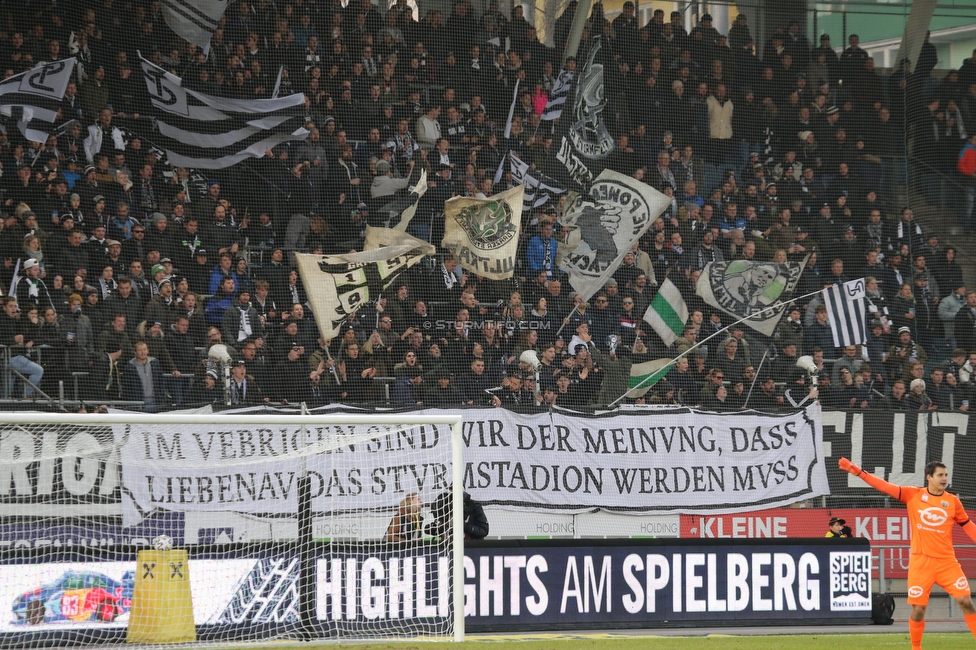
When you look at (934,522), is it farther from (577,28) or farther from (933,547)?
(577,28)

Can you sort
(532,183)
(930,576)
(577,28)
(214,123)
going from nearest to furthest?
(930,576), (214,123), (532,183), (577,28)

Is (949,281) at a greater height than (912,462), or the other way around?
(949,281)

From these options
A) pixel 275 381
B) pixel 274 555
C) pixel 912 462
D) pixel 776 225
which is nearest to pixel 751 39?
pixel 776 225

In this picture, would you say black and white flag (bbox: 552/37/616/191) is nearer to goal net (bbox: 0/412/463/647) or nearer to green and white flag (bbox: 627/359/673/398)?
green and white flag (bbox: 627/359/673/398)

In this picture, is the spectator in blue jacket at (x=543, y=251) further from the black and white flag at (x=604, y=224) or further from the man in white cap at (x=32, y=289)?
the man in white cap at (x=32, y=289)

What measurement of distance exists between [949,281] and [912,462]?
3.70 metres

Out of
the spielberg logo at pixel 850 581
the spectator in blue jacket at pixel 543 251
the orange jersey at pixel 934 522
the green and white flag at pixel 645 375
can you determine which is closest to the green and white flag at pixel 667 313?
the green and white flag at pixel 645 375

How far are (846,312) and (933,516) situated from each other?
7628 millimetres

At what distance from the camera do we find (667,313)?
17.3m

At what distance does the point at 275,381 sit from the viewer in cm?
1490

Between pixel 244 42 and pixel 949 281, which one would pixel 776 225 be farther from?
pixel 244 42

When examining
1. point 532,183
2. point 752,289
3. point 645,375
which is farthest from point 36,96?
point 752,289

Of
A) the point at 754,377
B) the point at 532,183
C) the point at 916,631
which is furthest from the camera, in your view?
the point at 532,183

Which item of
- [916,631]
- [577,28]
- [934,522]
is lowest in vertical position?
[916,631]
